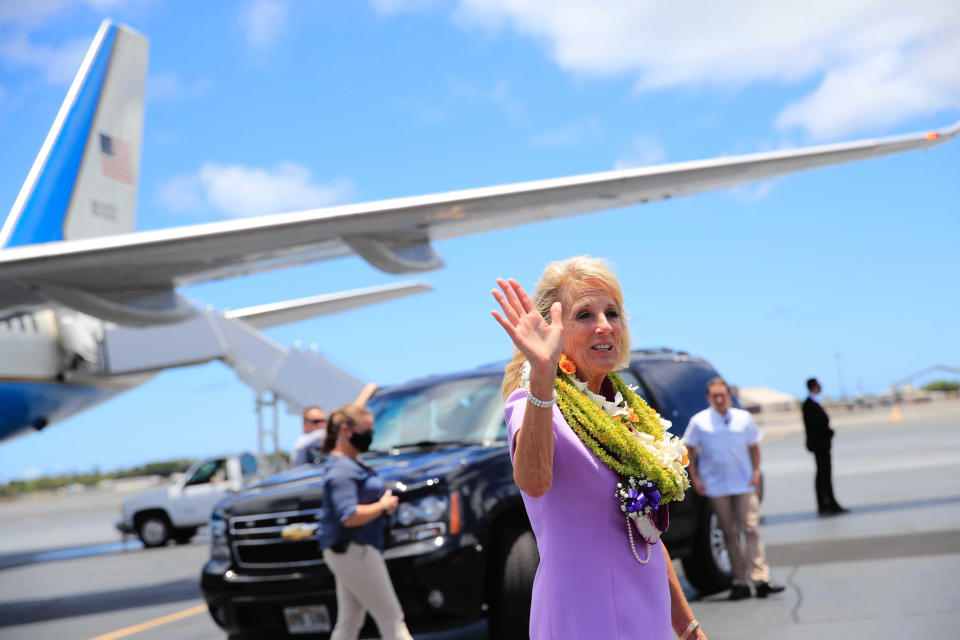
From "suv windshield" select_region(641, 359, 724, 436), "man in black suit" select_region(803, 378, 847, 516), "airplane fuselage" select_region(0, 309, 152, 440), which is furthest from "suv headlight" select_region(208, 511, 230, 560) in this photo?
"airplane fuselage" select_region(0, 309, 152, 440)

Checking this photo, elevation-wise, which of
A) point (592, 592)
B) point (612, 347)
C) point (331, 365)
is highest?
point (331, 365)

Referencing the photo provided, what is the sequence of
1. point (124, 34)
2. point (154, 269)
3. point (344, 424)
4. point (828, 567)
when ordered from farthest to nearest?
point (124, 34), point (154, 269), point (828, 567), point (344, 424)

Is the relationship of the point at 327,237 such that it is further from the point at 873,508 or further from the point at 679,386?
the point at 873,508

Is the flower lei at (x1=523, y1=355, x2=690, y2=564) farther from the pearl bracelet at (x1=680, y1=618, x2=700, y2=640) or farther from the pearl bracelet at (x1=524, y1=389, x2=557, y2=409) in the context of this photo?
the pearl bracelet at (x1=680, y1=618, x2=700, y2=640)

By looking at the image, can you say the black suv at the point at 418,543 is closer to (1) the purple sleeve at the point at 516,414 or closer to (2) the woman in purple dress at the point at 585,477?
(2) the woman in purple dress at the point at 585,477

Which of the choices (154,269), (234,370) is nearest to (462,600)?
(154,269)

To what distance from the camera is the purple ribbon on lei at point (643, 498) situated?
96.7 inches

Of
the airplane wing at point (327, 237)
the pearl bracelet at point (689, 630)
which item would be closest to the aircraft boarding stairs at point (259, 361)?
the airplane wing at point (327, 237)

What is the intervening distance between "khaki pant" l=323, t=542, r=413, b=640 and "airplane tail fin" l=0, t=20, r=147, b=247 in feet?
46.0

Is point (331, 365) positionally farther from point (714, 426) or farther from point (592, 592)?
point (592, 592)

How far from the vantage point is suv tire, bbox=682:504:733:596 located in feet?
26.8

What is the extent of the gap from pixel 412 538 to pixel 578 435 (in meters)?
3.73

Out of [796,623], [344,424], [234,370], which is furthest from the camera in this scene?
[234,370]

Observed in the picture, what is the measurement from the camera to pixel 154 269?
40.5ft
